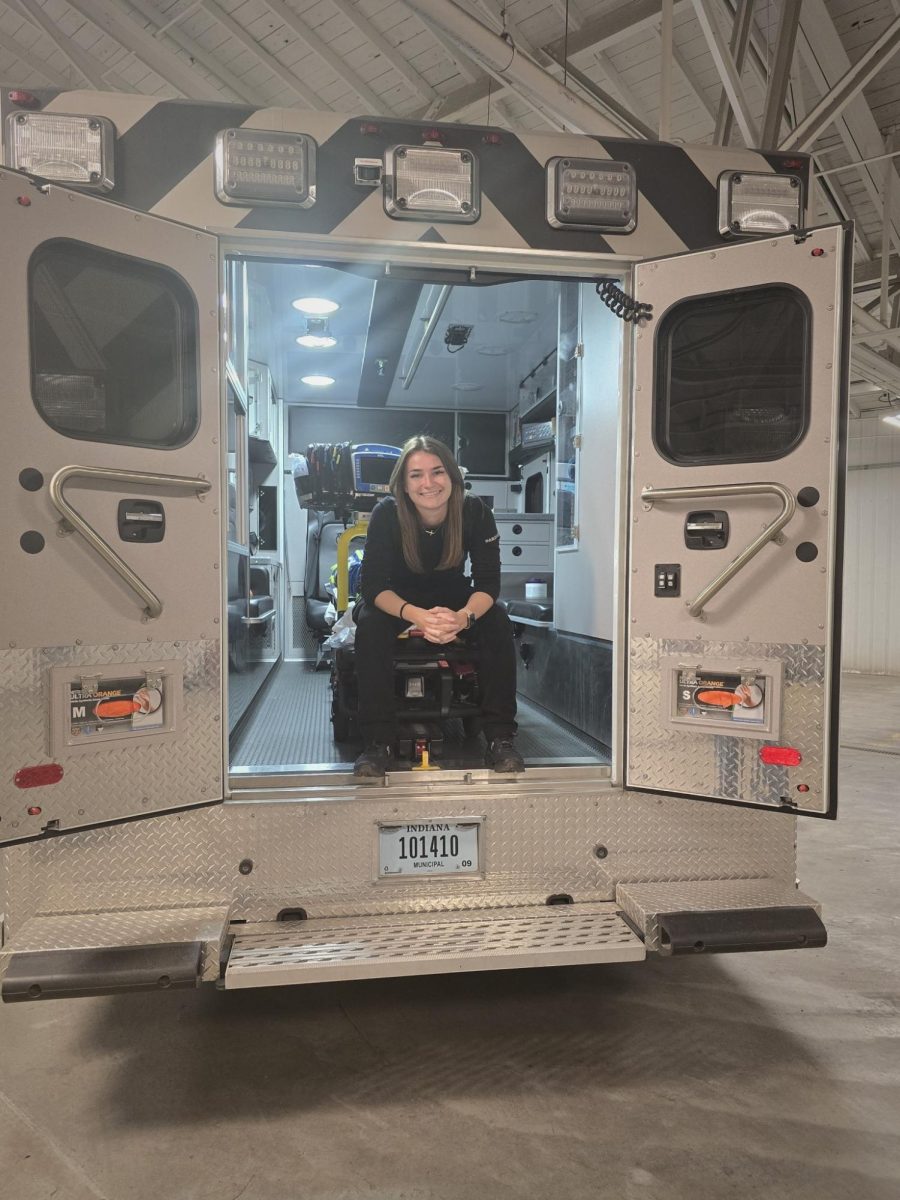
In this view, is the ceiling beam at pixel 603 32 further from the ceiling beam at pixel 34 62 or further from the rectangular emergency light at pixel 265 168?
the rectangular emergency light at pixel 265 168

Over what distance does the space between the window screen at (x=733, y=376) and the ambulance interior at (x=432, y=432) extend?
21 centimetres

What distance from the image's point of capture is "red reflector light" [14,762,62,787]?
6.25ft

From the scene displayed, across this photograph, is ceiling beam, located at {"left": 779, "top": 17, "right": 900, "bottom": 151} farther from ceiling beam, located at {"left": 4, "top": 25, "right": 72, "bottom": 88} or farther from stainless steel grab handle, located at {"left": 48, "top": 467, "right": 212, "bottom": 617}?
ceiling beam, located at {"left": 4, "top": 25, "right": 72, "bottom": 88}

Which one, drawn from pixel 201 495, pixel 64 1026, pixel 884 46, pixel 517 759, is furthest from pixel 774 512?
pixel 884 46

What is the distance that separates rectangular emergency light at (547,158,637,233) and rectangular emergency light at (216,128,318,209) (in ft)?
2.31

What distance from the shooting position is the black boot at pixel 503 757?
245 centimetres

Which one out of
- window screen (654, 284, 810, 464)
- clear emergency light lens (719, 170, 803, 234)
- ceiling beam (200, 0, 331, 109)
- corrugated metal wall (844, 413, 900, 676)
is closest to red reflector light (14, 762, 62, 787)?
window screen (654, 284, 810, 464)

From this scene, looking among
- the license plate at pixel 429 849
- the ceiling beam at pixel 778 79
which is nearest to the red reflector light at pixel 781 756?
the license plate at pixel 429 849

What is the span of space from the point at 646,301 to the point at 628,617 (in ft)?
3.12

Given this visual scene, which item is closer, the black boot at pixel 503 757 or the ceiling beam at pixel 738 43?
the black boot at pixel 503 757

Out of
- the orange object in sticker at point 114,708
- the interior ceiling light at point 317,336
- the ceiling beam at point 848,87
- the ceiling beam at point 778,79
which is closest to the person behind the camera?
the orange object in sticker at point 114,708

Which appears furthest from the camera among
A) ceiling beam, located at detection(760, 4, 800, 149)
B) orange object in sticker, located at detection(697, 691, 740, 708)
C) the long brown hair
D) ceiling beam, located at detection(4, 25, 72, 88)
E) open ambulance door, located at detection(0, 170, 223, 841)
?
ceiling beam, located at detection(4, 25, 72, 88)

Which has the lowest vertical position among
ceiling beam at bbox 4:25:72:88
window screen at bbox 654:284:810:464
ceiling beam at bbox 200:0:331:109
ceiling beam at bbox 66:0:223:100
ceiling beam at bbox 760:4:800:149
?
window screen at bbox 654:284:810:464

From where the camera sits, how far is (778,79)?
3.78 metres
